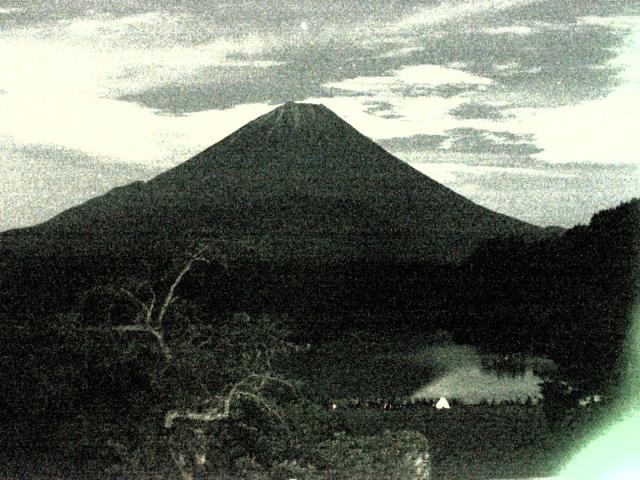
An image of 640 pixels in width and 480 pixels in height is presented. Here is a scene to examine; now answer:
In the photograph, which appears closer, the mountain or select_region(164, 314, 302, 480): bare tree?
select_region(164, 314, 302, 480): bare tree

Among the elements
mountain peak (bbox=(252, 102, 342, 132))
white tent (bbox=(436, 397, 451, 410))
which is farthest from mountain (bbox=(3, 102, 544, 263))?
white tent (bbox=(436, 397, 451, 410))

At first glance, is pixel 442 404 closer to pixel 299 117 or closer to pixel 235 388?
pixel 235 388

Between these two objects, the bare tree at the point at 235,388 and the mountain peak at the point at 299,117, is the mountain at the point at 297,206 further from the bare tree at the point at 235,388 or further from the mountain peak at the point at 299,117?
the bare tree at the point at 235,388

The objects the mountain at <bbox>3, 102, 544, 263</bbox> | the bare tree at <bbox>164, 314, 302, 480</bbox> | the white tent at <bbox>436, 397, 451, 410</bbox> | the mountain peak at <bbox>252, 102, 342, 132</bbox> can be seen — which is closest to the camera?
the bare tree at <bbox>164, 314, 302, 480</bbox>

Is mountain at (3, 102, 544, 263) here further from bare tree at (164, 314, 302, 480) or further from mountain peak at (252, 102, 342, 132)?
bare tree at (164, 314, 302, 480)

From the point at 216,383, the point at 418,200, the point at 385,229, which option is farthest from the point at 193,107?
the point at 418,200

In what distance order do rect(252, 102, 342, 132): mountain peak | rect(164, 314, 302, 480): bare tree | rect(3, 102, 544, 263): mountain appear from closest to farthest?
1. rect(164, 314, 302, 480): bare tree
2. rect(3, 102, 544, 263): mountain
3. rect(252, 102, 342, 132): mountain peak

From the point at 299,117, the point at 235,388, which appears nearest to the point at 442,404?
the point at 235,388

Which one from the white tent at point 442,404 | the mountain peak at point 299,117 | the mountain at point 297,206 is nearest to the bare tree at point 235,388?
the white tent at point 442,404

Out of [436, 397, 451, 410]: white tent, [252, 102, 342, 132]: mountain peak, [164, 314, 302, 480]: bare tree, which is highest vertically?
[252, 102, 342, 132]: mountain peak
